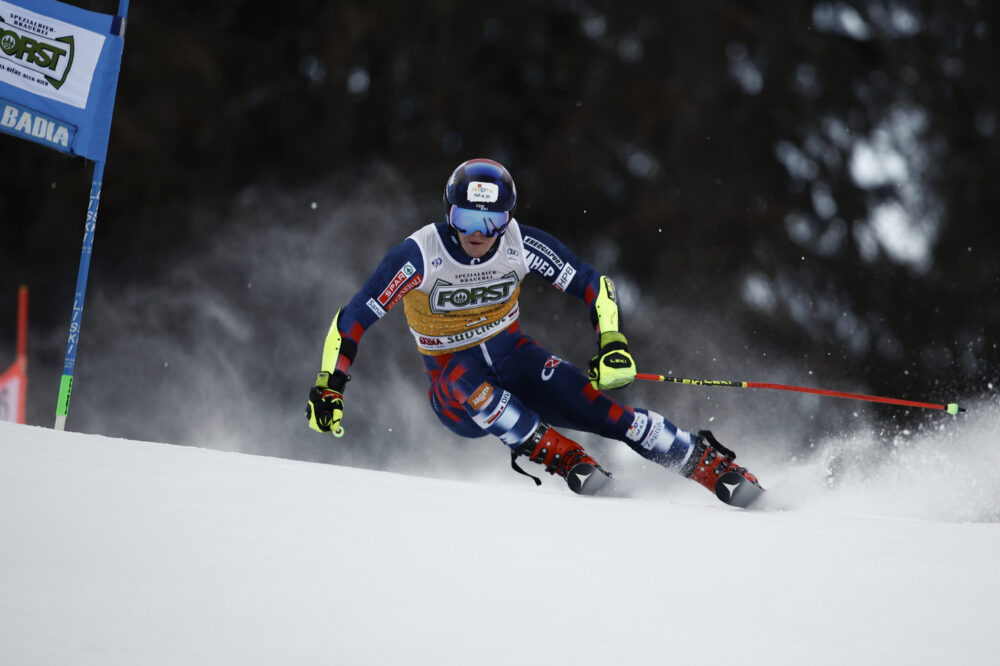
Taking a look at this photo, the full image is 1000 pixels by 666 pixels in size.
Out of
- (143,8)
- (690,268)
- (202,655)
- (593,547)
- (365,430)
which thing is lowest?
(202,655)

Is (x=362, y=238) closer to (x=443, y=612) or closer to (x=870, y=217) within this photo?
(x=870, y=217)

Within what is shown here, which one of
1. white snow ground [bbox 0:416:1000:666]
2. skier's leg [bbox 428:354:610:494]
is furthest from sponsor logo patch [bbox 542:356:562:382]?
white snow ground [bbox 0:416:1000:666]

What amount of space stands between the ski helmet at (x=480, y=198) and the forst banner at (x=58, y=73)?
6.66 feet

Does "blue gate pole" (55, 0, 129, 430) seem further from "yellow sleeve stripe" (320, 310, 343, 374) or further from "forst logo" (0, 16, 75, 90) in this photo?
"yellow sleeve stripe" (320, 310, 343, 374)

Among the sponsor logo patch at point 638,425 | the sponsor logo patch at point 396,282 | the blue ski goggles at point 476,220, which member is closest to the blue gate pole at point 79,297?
the sponsor logo patch at point 396,282

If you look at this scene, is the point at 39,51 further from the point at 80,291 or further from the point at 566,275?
the point at 566,275

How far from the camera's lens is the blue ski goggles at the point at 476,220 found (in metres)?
4.26

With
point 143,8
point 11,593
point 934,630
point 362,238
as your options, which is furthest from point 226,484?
point 143,8

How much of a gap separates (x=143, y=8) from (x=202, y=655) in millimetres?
11227

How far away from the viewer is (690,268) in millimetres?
10578

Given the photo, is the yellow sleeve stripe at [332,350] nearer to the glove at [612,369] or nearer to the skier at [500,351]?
the skier at [500,351]

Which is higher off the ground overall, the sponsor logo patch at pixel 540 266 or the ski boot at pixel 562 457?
the sponsor logo patch at pixel 540 266

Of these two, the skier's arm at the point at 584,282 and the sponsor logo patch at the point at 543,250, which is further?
the sponsor logo patch at the point at 543,250

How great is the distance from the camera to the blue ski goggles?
4258mm
